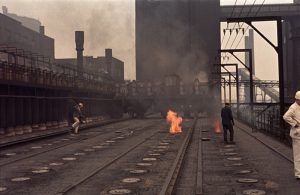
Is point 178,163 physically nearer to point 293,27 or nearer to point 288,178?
point 288,178

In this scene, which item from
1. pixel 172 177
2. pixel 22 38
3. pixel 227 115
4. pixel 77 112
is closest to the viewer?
pixel 172 177

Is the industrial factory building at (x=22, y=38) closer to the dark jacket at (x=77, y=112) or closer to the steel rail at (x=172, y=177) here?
the dark jacket at (x=77, y=112)

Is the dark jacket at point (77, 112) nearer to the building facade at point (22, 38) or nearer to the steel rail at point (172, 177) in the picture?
the steel rail at point (172, 177)

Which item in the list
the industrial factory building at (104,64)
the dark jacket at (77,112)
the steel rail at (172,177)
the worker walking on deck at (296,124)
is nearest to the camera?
the steel rail at (172,177)

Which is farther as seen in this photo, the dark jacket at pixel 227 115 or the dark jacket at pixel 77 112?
the dark jacket at pixel 77 112

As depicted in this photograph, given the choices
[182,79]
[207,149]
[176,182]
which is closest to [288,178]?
[176,182]

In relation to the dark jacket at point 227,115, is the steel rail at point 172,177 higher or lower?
lower

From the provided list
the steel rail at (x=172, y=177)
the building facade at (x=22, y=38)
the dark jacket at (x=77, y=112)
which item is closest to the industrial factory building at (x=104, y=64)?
the building facade at (x=22, y=38)

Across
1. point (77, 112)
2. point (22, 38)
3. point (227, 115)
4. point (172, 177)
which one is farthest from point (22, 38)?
point (172, 177)

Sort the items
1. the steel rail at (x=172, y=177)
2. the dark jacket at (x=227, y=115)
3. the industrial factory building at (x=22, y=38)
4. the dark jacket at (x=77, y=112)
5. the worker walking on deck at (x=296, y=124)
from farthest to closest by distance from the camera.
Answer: the industrial factory building at (x=22, y=38) → the dark jacket at (x=77, y=112) → the dark jacket at (x=227, y=115) → the worker walking on deck at (x=296, y=124) → the steel rail at (x=172, y=177)

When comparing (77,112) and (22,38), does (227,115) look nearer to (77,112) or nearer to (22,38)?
(77,112)

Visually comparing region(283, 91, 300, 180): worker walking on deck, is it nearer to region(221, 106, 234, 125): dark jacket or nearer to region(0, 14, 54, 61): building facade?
region(221, 106, 234, 125): dark jacket

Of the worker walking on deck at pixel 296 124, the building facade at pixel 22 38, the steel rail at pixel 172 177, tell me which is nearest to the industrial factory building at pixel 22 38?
the building facade at pixel 22 38

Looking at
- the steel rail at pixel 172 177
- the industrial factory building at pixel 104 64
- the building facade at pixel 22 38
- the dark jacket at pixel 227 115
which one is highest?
the building facade at pixel 22 38
